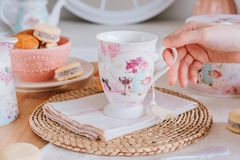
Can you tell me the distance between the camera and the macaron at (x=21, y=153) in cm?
51

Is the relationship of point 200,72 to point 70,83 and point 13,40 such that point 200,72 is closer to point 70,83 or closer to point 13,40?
point 70,83

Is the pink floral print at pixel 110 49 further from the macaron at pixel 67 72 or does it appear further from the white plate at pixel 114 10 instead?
the white plate at pixel 114 10

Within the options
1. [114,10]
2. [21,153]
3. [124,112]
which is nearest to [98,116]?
[124,112]

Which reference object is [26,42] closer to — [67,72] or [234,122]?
[67,72]

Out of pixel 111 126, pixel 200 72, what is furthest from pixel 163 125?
Result: pixel 200 72

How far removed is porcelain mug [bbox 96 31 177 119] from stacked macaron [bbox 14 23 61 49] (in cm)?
19

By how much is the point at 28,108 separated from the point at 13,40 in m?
0.15

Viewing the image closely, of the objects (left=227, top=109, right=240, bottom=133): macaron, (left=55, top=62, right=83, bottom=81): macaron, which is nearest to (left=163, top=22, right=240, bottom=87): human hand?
(left=227, top=109, right=240, bottom=133): macaron

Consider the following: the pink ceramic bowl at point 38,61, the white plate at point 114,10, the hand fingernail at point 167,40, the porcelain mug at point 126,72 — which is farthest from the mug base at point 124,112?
the white plate at point 114,10

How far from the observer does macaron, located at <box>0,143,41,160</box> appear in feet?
1.67

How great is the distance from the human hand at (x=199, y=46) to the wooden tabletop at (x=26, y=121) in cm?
23

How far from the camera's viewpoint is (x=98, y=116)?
648 millimetres

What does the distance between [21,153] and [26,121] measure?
17 centimetres

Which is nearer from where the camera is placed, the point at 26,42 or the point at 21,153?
the point at 21,153
